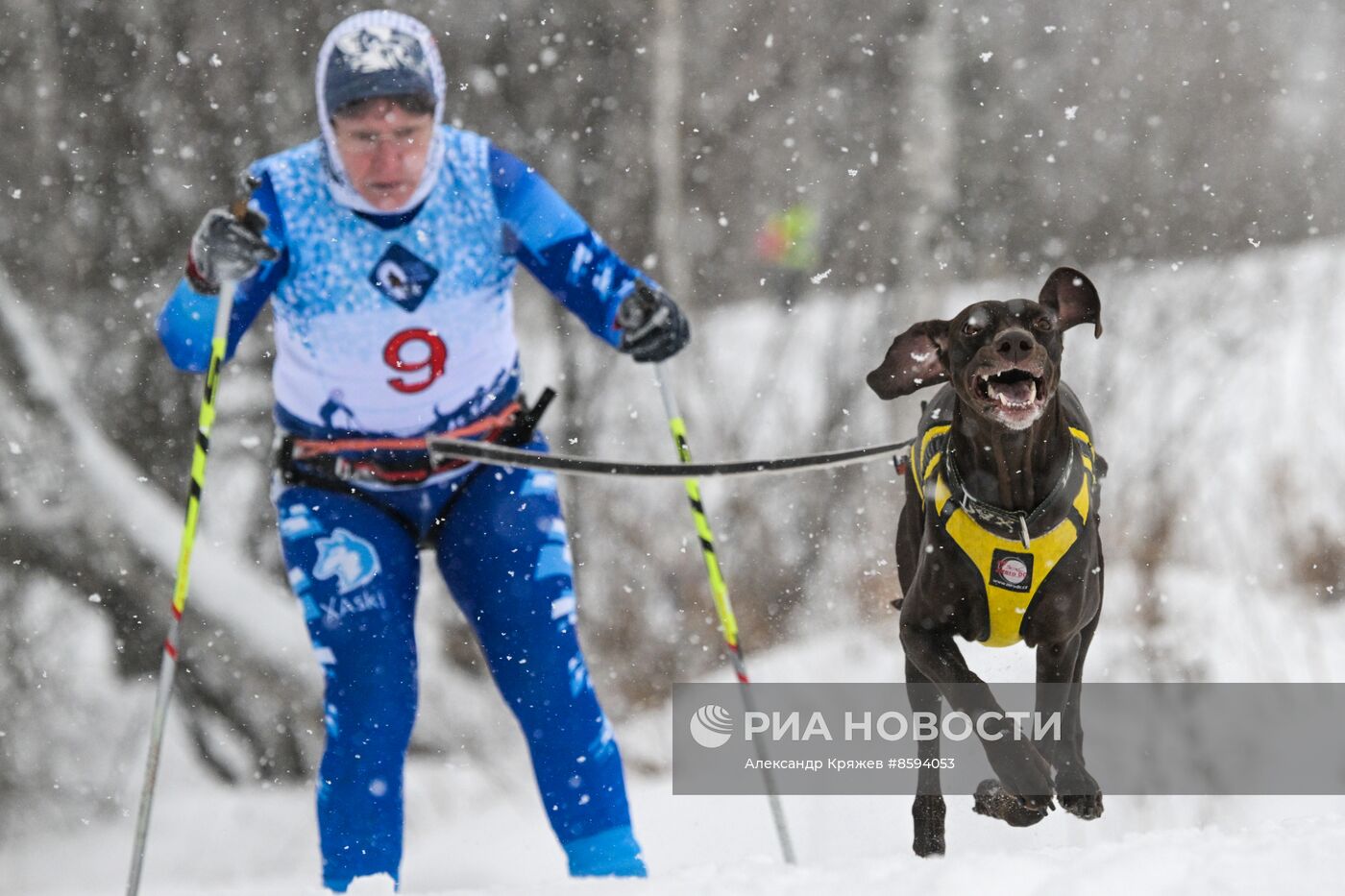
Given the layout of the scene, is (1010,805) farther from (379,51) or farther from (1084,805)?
(379,51)

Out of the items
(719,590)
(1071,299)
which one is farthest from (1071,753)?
(719,590)

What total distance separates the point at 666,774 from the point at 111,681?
282 cm

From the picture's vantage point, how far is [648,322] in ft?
9.64

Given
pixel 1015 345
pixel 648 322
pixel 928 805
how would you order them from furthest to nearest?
1. pixel 648 322
2. pixel 928 805
3. pixel 1015 345

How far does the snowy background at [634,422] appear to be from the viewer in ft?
20.5

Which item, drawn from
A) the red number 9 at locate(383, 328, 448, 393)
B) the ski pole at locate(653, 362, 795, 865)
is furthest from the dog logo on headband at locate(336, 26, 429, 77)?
the ski pole at locate(653, 362, 795, 865)

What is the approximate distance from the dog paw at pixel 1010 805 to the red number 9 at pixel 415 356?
1.35 metres

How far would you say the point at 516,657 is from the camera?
280cm

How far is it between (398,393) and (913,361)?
107 centimetres

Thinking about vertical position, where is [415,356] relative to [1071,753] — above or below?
above

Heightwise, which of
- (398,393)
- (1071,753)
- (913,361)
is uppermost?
(398,393)

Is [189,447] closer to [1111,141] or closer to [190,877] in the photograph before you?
[190,877]

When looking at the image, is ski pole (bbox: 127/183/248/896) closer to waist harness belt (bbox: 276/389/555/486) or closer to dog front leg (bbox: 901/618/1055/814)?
waist harness belt (bbox: 276/389/555/486)

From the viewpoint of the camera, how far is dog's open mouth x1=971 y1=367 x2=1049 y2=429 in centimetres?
230
